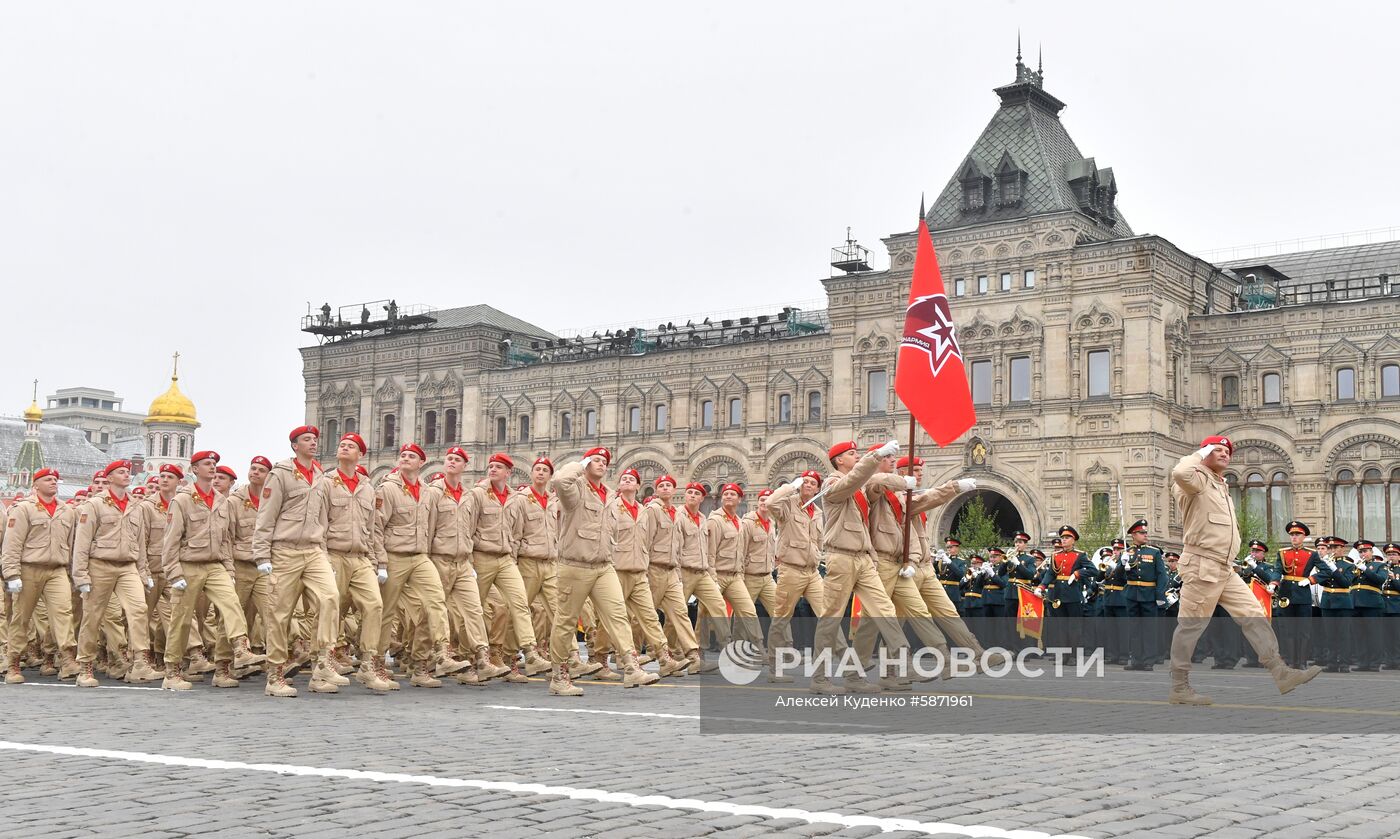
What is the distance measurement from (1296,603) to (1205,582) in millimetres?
7961

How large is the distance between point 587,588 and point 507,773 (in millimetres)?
5553

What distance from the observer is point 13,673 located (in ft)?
46.3

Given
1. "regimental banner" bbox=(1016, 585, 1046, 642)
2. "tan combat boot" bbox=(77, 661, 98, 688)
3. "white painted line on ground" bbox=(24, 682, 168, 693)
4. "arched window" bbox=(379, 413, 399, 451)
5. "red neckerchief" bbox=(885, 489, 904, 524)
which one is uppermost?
"arched window" bbox=(379, 413, 399, 451)

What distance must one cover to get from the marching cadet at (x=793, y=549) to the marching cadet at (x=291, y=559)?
4.12 m

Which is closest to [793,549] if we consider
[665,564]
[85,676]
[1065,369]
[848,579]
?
[665,564]

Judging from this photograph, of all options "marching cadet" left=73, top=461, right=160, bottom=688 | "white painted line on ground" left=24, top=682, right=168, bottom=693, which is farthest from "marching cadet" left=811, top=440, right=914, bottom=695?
"marching cadet" left=73, top=461, right=160, bottom=688

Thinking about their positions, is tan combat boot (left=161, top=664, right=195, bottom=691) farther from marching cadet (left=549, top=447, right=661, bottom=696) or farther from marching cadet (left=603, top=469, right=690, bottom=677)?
marching cadet (left=603, top=469, right=690, bottom=677)

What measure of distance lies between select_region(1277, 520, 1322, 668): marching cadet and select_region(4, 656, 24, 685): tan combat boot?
551 inches

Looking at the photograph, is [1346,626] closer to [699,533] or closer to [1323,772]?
[699,533]

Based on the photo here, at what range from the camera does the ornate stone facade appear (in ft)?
142

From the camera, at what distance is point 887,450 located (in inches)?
457

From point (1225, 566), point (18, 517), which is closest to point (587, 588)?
point (1225, 566)

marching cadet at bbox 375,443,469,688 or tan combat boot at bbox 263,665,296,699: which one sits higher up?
marching cadet at bbox 375,443,469,688

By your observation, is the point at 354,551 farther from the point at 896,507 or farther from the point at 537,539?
the point at 896,507
